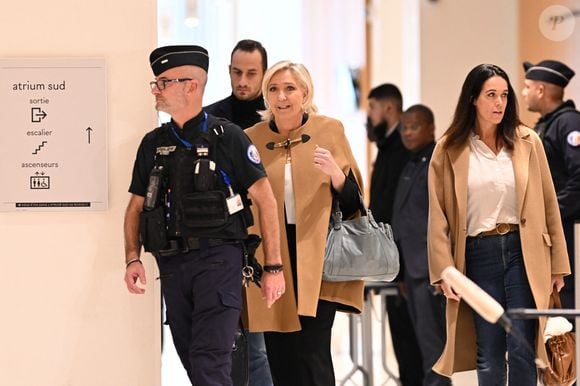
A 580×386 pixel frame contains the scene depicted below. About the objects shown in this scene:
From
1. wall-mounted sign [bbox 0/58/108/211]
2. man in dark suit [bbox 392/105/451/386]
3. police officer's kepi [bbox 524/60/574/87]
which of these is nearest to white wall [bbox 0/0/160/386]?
wall-mounted sign [bbox 0/58/108/211]

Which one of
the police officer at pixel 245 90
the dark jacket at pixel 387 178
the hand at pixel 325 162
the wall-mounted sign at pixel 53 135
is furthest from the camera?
the dark jacket at pixel 387 178

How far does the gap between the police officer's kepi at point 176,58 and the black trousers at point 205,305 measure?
71 cm

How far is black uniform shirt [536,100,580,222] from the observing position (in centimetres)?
566

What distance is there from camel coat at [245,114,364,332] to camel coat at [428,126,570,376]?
408mm

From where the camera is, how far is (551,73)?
6.04 m

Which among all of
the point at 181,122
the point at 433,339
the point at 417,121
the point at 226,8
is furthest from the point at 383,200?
the point at 226,8

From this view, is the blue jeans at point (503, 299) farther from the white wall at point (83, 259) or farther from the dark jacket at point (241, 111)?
the white wall at point (83, 259)

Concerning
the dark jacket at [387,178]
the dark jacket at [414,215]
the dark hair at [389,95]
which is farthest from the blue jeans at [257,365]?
the dark hair at [389,95]

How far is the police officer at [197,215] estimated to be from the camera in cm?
389

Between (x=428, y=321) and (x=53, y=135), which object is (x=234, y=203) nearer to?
(x=53, y=135)

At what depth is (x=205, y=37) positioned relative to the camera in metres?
9.27

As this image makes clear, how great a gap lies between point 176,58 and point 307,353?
1.29 meters

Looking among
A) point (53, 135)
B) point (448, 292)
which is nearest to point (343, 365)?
point (448, 292)

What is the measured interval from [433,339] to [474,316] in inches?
64.8
